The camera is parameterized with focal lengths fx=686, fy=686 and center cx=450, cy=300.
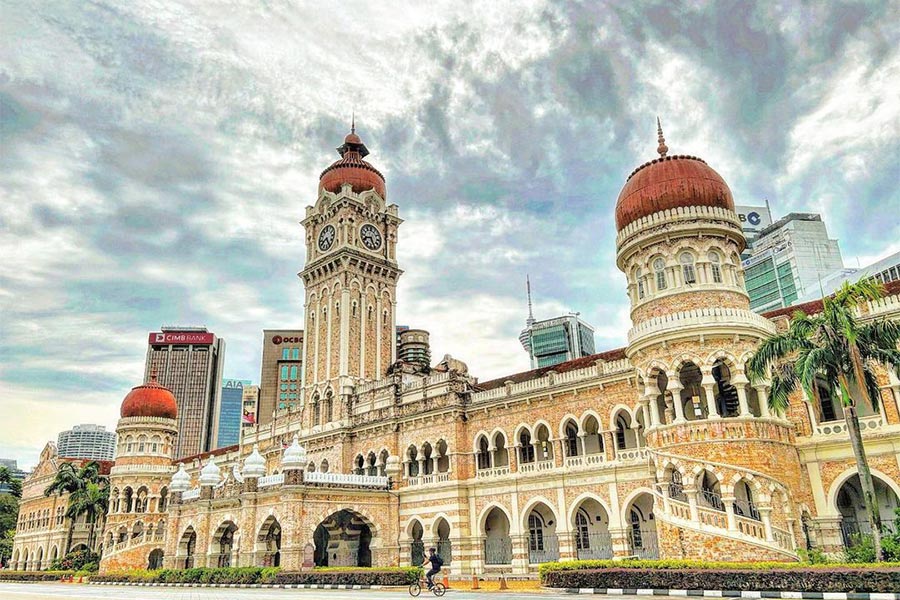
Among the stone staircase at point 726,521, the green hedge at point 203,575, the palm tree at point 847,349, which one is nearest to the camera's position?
the palm tree at point 847,349

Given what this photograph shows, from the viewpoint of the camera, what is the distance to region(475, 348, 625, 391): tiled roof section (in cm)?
3038

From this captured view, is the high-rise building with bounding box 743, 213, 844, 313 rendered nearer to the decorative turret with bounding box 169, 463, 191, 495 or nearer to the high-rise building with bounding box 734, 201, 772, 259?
Answer: the high-rise building with bounding box 734, 201, 772, 259

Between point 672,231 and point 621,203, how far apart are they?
262 centimetres

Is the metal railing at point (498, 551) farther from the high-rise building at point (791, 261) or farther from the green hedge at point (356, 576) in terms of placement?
the high-rise building at point (791, 261)

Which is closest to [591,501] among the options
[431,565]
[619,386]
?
[619,386]

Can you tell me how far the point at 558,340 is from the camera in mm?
146750

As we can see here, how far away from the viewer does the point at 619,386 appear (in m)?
27.7

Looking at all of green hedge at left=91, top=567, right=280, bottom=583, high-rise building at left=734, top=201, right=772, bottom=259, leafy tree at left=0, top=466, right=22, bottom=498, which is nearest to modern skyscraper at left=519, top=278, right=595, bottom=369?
high-rise building at left=734, top=201, right=772, bottom=259

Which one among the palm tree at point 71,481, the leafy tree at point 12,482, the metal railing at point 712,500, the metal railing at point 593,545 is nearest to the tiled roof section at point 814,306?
the metal railing at point 712,500

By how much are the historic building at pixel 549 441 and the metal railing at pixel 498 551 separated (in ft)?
0.34

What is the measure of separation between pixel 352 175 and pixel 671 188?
88.7 ft

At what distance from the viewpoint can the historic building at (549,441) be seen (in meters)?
21.1

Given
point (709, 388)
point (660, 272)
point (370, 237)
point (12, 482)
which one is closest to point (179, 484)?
point (370, 237)

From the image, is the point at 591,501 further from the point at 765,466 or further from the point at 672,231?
the point at 672,231
